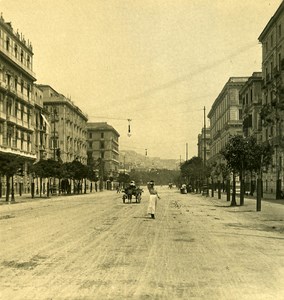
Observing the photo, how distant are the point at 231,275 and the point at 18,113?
4995cm

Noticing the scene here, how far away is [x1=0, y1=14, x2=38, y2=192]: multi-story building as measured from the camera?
49156 mm

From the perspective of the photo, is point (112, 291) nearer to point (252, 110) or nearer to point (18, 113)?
point (18, 113)

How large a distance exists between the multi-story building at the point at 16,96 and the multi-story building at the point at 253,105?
26934mm

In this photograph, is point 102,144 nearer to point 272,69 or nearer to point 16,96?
point 16,96

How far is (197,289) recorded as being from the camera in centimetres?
651

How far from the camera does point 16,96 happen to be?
174 feet

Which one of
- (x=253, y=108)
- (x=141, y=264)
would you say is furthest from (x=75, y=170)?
(x=141, y=264)

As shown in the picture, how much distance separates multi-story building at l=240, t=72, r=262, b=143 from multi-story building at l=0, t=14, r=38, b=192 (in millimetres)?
26934

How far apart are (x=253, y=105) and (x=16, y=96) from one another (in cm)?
2864

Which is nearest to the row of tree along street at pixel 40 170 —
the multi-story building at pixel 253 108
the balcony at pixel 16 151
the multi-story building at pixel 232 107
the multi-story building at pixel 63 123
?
the balcony at pixel 16 151

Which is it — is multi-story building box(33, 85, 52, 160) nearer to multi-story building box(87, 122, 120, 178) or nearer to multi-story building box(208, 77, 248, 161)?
multi-story building box(208, 77, 248, 161)

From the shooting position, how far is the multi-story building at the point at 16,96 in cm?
4916

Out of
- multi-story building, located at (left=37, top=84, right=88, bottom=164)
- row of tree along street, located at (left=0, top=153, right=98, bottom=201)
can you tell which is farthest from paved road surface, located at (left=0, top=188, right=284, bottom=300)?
multi-story building, located at (left=37, top=84, right=88, bottom=164)

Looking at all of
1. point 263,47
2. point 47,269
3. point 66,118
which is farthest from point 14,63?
point 47,269
